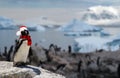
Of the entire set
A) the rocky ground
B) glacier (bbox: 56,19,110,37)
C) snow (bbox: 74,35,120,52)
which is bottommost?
the rocky ground

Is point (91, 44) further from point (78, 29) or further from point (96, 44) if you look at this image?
point (78, 29)

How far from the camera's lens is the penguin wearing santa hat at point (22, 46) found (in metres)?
5.07

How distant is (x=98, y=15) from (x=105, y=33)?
87.6 ft

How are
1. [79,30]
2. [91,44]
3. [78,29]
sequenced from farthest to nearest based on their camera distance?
[79,30] → [78,29] → [91,44]

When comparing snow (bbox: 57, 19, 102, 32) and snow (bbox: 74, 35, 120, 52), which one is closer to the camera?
snow (bbox: 74, 35, 120, 52)

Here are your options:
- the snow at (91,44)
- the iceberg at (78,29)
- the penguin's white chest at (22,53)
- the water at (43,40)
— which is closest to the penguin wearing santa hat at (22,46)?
the penguin's white chest at (22,53)

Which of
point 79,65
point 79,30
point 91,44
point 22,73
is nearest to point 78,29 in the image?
point 79,30

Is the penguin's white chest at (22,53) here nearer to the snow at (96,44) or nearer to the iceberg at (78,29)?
the snow at (96,44)

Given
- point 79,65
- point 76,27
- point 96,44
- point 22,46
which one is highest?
point 22,46

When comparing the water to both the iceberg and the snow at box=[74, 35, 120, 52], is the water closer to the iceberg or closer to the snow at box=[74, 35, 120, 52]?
the iceberg

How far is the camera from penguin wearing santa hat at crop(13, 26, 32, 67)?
5.07 metres

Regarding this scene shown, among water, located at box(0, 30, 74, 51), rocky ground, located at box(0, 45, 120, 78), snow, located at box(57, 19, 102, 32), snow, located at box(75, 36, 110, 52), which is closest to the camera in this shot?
rocky ground, located at box(0, 45, 120, 78)

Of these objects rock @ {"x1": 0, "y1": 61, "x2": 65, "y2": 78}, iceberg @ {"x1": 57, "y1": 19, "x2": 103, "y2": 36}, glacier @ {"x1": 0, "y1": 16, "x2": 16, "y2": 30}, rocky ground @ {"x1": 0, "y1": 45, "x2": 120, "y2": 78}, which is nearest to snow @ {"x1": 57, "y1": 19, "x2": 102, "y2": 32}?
iceberg @ {"x1": 57, "y1": 19, "x2": 103, "y2": 36}

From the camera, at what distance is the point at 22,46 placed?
16.8ft
